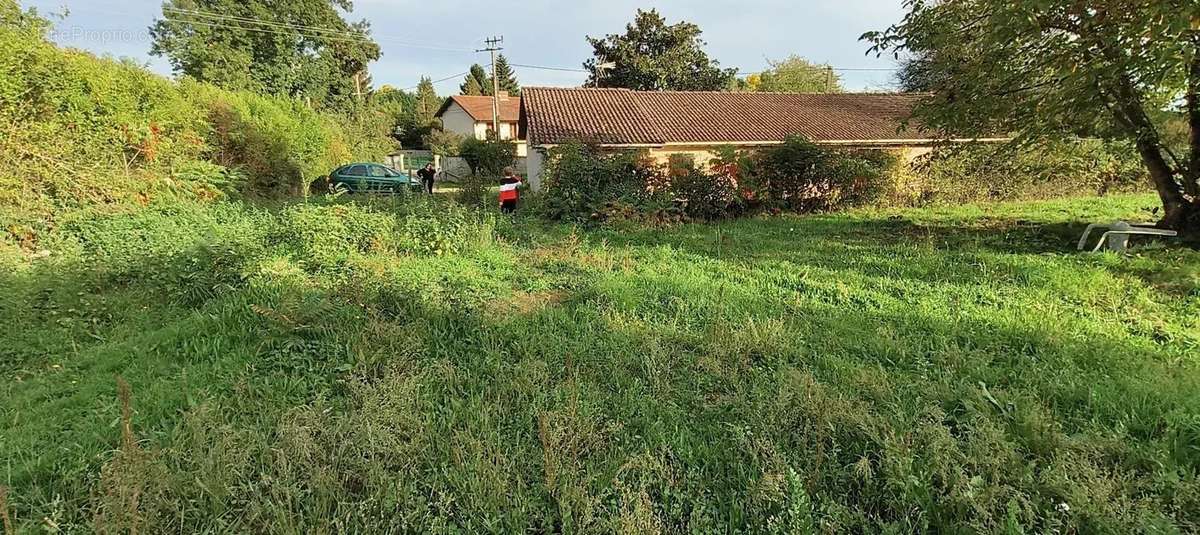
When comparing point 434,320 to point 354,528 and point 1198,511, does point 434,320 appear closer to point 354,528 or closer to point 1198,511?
point 354,528

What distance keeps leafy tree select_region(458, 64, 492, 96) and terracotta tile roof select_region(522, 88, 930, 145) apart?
140 ft

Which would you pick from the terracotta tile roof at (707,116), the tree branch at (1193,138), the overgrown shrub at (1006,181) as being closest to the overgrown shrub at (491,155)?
the terracotta tile roof at (707,116)

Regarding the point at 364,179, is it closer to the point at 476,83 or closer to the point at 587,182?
the point at 587,182

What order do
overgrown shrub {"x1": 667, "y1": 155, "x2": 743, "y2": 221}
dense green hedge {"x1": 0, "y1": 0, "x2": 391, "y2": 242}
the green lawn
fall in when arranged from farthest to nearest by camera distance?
overgrown shrub {"x1": 667, "y1": 155, "x2": 743, "y2": 221} < dense green hedge {"x1": 0, "y1": 0, "x2": 391, "y2": 242} < the green lawn

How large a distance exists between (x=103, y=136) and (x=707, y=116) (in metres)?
16.9

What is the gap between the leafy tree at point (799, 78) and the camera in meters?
36.4

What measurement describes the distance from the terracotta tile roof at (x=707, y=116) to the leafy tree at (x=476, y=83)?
140 feet

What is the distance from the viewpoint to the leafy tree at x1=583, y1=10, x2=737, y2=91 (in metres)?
31.9

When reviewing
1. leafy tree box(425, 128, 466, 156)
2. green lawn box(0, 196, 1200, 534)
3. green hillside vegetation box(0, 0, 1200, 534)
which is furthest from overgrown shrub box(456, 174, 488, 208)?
leafy tree box(425, 128, 466, 156)

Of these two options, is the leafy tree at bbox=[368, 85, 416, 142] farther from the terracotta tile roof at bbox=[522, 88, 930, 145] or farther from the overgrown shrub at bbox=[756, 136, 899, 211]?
the overgrown shrub at bbox=[756, 136, 899, 211]

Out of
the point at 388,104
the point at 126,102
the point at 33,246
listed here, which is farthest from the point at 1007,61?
the point at 388,104

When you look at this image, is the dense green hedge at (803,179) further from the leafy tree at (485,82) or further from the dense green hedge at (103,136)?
the leafy tree at (485,82)

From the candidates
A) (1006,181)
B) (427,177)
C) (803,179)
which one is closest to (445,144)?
(427,177)

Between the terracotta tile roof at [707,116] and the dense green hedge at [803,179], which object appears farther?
the terracotta tile roof at [707,116]
